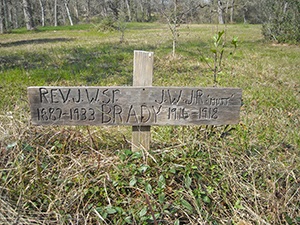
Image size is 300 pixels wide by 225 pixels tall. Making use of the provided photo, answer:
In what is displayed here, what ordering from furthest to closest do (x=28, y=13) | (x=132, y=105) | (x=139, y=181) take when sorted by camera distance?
(x=28, y=13) → (x=132, y=105) → (x=139, y=181)

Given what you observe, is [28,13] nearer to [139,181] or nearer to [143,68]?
[143,68]

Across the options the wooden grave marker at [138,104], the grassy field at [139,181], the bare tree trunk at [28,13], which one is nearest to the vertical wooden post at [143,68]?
the wooden grave marker at [138,104]

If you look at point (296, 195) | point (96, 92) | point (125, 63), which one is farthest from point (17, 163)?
point (125, 63)

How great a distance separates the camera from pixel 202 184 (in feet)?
6.88

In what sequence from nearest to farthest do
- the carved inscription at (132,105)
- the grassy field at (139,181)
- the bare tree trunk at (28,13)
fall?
the grassy field at (139,181) → the carved inscription at (132,105) → the bare tree trunk at (28,13)

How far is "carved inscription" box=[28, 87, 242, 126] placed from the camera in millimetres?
2111

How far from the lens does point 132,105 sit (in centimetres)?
216

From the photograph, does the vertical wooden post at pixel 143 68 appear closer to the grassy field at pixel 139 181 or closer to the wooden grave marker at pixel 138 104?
the wooden grave marker at pixel 138 104

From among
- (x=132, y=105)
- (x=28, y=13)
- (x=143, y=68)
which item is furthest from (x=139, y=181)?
(x=28, y=13)

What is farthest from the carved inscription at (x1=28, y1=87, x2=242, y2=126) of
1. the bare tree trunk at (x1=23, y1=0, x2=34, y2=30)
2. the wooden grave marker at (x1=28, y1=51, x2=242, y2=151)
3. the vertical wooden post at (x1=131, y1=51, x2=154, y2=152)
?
the bare tree trunk at (x1=23, y1=0, x2=34, y2=30)

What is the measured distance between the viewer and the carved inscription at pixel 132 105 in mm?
2111

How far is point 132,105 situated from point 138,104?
49 mm

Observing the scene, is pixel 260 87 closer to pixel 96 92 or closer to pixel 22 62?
pixel 96 92

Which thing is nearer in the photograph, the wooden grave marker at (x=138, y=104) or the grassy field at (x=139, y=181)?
the grassy field at (x=139, y=181)
